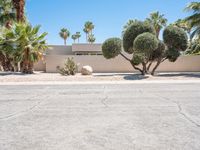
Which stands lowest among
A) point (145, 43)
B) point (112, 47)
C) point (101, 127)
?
point (101, 127)

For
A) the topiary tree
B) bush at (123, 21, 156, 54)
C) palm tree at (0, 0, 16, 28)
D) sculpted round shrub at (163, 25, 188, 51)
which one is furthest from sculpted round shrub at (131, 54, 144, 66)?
palm tree at (0, 0, 16, 28)

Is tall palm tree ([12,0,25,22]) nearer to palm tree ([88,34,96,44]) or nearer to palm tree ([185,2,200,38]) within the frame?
palm tree ([185,2,200,38])

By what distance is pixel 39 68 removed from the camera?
112 ft

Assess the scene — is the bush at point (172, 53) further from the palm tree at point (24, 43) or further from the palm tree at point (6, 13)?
the palm tree at point (6, 13)

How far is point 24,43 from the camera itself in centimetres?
2448

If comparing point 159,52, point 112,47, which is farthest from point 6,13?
point 159,52

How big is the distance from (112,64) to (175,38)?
9.71 m

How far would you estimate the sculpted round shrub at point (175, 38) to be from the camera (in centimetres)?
2342

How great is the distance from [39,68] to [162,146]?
3039 centimetres

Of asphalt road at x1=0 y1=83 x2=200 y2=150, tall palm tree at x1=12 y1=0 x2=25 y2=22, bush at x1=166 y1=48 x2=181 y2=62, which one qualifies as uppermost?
tall palm tree at x1=12 y1=0 x2=25 y2=22

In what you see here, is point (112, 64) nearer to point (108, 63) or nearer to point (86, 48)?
point (108, 63)

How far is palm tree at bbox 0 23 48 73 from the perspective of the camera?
2444 centimetres

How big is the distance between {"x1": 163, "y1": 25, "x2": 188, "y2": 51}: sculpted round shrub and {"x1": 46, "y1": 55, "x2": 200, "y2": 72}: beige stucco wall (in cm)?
806

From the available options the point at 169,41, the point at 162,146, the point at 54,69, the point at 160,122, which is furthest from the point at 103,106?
the point at 54,69
